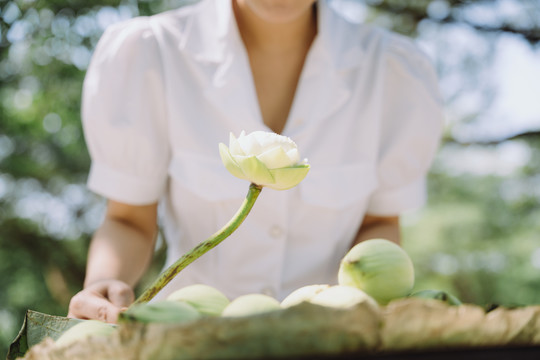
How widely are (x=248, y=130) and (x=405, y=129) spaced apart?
13.0 inches

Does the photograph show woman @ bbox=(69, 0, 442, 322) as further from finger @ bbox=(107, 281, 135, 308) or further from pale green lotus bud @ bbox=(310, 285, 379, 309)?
pale green lotus bud @ bbox=(310, 285, 379, 309)

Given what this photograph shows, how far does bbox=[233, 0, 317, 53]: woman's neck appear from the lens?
1.06m

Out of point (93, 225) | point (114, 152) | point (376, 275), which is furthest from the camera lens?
point (93, 225)

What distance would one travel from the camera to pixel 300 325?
1.04ft

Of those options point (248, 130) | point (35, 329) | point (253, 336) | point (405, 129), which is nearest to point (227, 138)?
point (248, 130)

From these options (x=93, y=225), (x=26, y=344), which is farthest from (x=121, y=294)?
(x=93, y=225)

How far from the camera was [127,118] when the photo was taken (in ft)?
3.18

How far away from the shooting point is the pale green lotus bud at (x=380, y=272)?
0.43 metres

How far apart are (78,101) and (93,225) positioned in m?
1.32

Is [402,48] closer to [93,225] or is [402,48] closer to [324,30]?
[324,30]

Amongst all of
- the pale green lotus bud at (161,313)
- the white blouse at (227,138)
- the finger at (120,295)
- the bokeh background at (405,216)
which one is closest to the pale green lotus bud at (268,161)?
the pale green lotus bud at (161,313)

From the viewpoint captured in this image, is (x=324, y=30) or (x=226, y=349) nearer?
→ (x=226, y=349)

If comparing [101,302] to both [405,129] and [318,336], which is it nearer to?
[318,336]

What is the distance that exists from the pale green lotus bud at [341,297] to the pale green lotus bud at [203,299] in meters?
0.07
